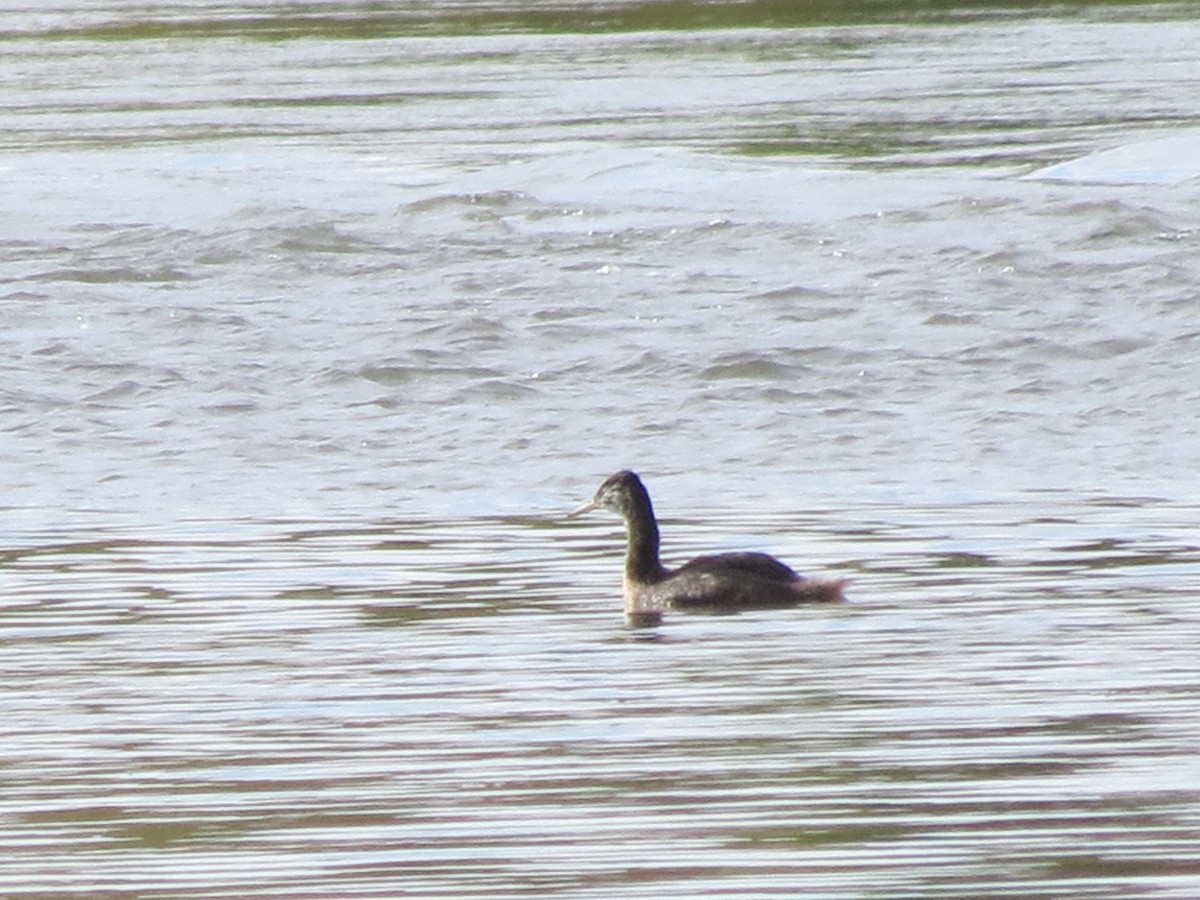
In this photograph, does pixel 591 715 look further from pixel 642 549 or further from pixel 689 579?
pixel 642 549

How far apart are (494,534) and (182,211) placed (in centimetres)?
940

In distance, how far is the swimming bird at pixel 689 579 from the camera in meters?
9.91

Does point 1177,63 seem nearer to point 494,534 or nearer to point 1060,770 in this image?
point 494,534

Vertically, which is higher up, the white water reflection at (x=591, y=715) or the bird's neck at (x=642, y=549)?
the white water reflection at (x=591, y=715)

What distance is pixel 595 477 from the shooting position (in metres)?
12.5

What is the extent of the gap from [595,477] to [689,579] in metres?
2.17

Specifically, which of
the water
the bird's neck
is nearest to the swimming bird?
the bird's neck

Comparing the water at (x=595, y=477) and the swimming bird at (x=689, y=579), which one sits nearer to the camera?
the water at (x=595, y=477)

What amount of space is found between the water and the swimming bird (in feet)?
0.33

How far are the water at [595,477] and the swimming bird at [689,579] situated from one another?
10 centimetres

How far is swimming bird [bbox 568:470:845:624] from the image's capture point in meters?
9.91

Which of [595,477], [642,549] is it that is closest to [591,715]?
[642,549]

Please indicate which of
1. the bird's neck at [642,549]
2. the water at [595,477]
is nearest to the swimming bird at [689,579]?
the bird's neck at [642,549]

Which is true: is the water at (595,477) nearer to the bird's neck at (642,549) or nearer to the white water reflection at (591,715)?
the white water reflection at (591,715)
